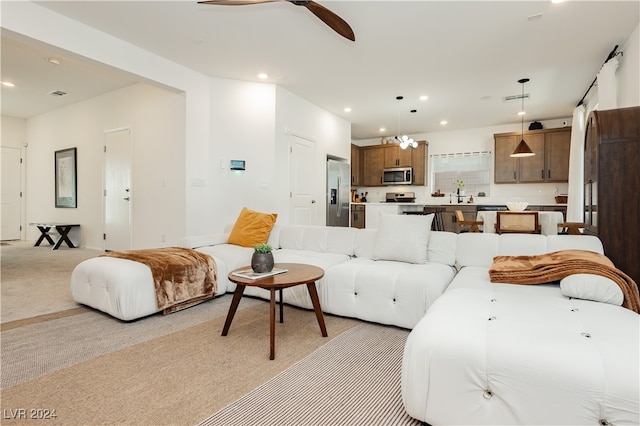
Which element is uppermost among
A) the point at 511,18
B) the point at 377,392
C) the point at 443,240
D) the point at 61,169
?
the point at 511,18

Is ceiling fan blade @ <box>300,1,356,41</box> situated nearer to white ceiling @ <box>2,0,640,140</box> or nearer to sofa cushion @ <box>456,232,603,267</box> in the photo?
white ceiling @ <box>2,0,640,140</box>

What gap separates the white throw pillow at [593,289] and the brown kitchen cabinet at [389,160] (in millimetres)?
6213

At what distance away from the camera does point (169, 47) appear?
13.1 feet

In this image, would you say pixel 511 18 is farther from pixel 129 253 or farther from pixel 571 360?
pixel 129 253

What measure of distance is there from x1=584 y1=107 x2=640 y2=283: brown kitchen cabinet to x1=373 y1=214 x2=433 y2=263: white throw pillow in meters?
1.31

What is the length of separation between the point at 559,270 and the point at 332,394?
1.62 metres

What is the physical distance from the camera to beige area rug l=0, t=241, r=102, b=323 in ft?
9.52

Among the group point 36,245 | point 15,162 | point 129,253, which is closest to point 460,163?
point 129,253

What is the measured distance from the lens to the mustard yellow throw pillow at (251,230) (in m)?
3.84

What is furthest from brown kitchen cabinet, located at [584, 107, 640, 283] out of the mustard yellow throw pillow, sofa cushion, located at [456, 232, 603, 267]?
the mustard yellow throw pillow

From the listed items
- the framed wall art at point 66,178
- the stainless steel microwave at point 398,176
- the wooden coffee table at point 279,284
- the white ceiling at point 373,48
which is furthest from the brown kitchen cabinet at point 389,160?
the framed wall art at point 66,178

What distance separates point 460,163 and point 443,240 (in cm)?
551

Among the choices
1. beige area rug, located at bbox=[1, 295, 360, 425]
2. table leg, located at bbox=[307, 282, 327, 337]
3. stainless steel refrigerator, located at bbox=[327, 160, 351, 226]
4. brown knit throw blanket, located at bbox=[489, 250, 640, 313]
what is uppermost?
stainless steel refrigerator, located at bbox=[327, 160, 351, 226]

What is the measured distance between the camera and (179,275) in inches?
113
